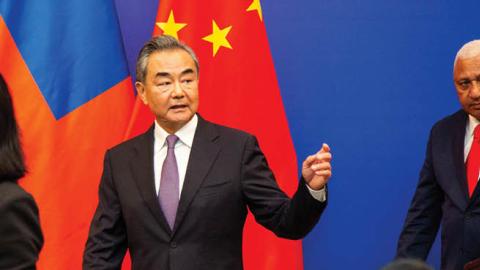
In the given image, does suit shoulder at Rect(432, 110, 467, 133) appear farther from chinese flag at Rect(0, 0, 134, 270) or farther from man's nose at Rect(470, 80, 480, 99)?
chinese flag at Rect(0, 0, 134, 270)

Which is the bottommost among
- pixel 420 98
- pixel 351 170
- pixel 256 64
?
pixel 351 170

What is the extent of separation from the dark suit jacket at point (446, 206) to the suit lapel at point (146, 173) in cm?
100

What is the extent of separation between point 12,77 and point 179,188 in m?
1.22

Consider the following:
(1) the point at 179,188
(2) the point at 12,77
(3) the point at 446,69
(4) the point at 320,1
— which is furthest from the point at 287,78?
(1) the point at 179,188

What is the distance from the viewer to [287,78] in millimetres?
4168

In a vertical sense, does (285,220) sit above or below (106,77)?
below

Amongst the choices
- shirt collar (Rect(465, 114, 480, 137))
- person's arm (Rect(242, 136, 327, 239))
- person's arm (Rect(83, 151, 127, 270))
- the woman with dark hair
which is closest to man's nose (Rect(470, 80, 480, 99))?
shirt collar (Rect(465, 114, 480, 137))

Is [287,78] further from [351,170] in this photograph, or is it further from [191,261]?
[191,261]

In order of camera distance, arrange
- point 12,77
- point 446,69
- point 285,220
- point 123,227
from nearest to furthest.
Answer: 1. point 285,220
2. point 123,227
3. point 12,77
4. point 446,69

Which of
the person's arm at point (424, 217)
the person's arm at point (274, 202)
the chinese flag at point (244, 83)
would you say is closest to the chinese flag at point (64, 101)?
the chinese flag at point (244, 83)

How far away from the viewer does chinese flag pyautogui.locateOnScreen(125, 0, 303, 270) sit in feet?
12.1

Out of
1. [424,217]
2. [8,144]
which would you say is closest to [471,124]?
[424,217]

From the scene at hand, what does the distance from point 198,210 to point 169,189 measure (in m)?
0.12

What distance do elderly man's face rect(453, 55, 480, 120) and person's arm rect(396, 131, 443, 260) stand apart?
0.21 m
